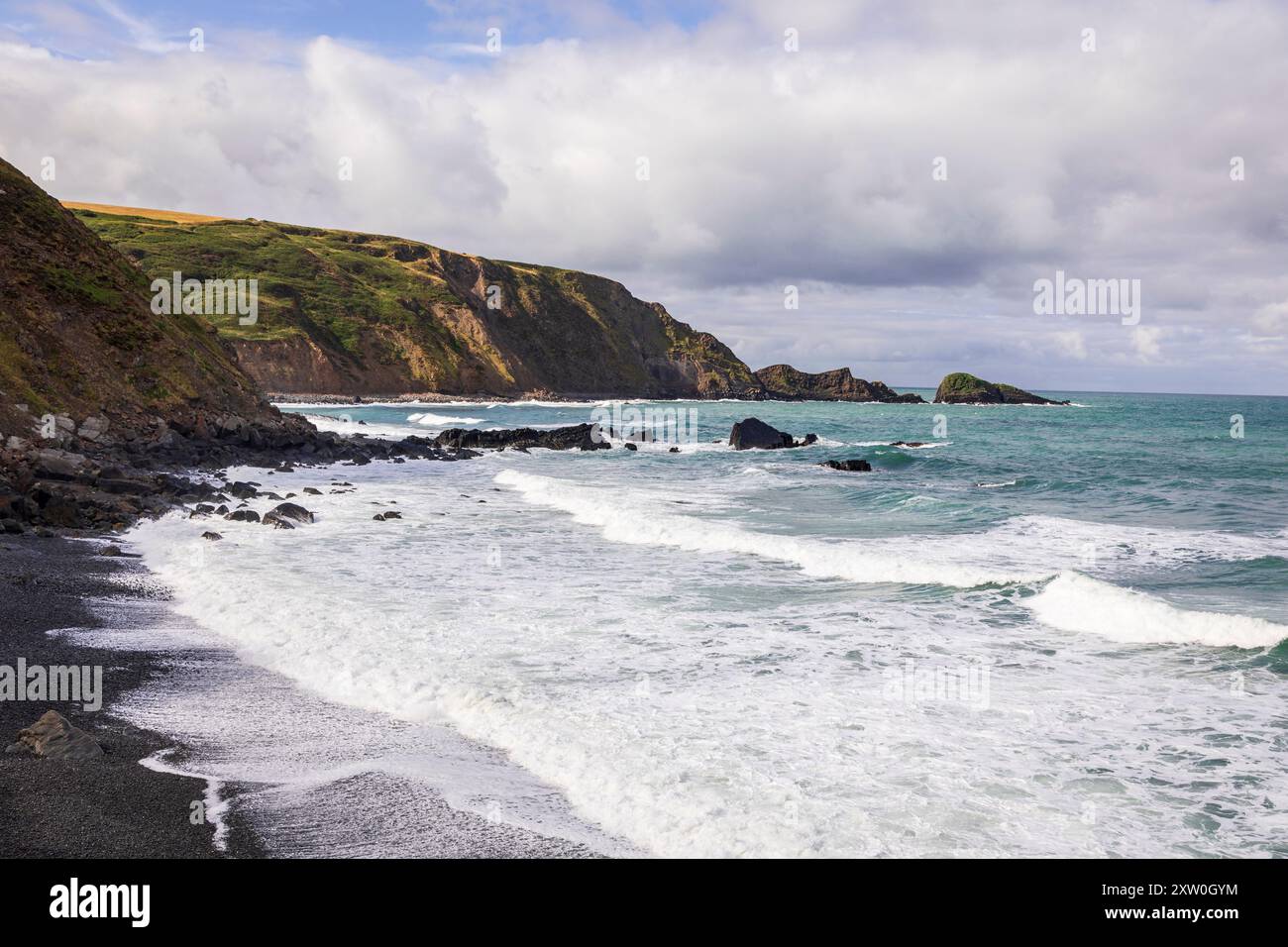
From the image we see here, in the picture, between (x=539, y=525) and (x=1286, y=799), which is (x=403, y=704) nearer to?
(x=1286, y=799)

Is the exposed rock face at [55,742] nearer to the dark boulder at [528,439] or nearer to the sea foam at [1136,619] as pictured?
the sea foam at [1136,619]

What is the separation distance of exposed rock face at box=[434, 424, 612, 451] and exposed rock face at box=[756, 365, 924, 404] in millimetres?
115447

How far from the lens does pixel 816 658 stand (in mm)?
11312

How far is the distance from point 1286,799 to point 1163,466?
40509mm

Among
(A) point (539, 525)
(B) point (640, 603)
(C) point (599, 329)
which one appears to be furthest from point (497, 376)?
(B) point (640, 603)

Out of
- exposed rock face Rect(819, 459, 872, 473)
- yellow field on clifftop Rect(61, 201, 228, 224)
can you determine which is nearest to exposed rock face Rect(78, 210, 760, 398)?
yellow field on clifftop Rect(61, 201, 228, 224)

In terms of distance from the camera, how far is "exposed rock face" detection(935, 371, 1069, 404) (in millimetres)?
151500

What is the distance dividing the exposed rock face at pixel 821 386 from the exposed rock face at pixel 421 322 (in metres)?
7.60

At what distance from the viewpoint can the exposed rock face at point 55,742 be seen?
23.8 ft

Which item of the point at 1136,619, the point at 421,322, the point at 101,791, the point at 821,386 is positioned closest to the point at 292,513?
the point at 101,791

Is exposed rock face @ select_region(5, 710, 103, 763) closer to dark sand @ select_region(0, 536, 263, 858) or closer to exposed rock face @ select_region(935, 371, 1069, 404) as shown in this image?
dark sand @ select_region(0, 536, 263, 858)

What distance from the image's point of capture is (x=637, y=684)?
10062 millimetres

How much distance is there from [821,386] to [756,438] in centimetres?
12610
